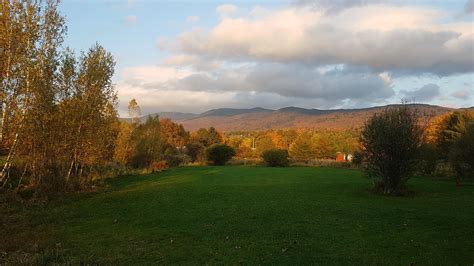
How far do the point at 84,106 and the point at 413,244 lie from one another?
663 inches

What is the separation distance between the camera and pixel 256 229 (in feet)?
35.4

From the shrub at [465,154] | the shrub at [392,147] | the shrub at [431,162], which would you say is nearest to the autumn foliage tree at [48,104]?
the shrub at [392,147]

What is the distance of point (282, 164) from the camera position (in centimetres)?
4788

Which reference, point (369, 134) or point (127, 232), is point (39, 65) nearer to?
point (127, 232)

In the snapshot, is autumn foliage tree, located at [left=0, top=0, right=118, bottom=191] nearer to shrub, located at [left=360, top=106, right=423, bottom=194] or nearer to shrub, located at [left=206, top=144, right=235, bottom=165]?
shrub, located at [left=360, top=106, right=423, bottom=194]

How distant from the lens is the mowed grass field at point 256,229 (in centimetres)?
800

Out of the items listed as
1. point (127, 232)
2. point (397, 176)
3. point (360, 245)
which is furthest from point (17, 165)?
point (397, 176)

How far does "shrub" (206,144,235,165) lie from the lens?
52719 mm

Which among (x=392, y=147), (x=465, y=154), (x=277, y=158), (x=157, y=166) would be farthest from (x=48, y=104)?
(x=277, y=158)

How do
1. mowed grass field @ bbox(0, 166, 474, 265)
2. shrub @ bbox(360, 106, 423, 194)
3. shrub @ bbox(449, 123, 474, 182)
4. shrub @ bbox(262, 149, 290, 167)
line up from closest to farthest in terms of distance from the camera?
mowed grass field @ bbox(0, 166, 474, 265), shrub @ bbox(360, 106, 423, 194), shrub @ bbox(449, 123, 474, 182), shrub @ bbox(262, 149, 290, 167)

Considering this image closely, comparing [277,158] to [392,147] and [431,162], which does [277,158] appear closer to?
[431,162]

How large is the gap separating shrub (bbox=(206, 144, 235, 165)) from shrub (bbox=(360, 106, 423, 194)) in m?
33.9

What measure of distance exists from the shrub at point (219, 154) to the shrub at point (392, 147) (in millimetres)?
33867

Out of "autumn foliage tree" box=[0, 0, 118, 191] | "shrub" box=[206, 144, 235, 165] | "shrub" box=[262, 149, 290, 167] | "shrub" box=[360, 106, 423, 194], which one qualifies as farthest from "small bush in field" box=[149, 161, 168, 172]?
"shrub" box=[360, 106, 423, 194]
